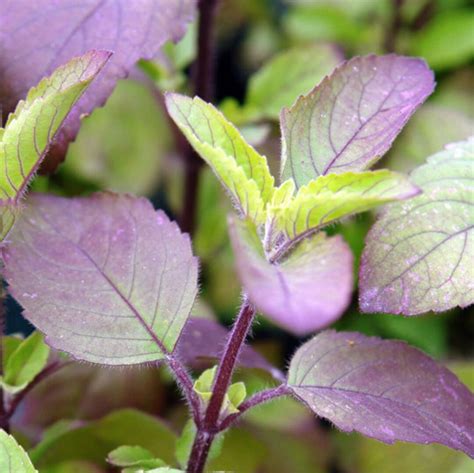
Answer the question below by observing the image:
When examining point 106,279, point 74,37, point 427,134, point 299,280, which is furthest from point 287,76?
point 299,280

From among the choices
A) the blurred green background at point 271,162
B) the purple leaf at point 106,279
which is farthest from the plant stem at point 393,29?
the purple leaf at point 106,279

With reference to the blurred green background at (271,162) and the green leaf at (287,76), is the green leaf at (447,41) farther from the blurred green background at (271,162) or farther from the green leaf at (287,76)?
the green leaf at (287,76)

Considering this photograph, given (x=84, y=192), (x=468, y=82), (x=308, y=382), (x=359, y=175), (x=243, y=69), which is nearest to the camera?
(x=359, y=175)

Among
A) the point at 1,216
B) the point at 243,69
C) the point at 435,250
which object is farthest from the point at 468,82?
the point at 1,216

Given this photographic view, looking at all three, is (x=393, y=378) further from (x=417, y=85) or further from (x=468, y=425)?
(x=417, y=85)

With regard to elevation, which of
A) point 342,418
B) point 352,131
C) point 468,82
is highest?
point 352,131

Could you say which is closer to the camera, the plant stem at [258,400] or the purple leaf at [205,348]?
the plant stem at [258,400]
